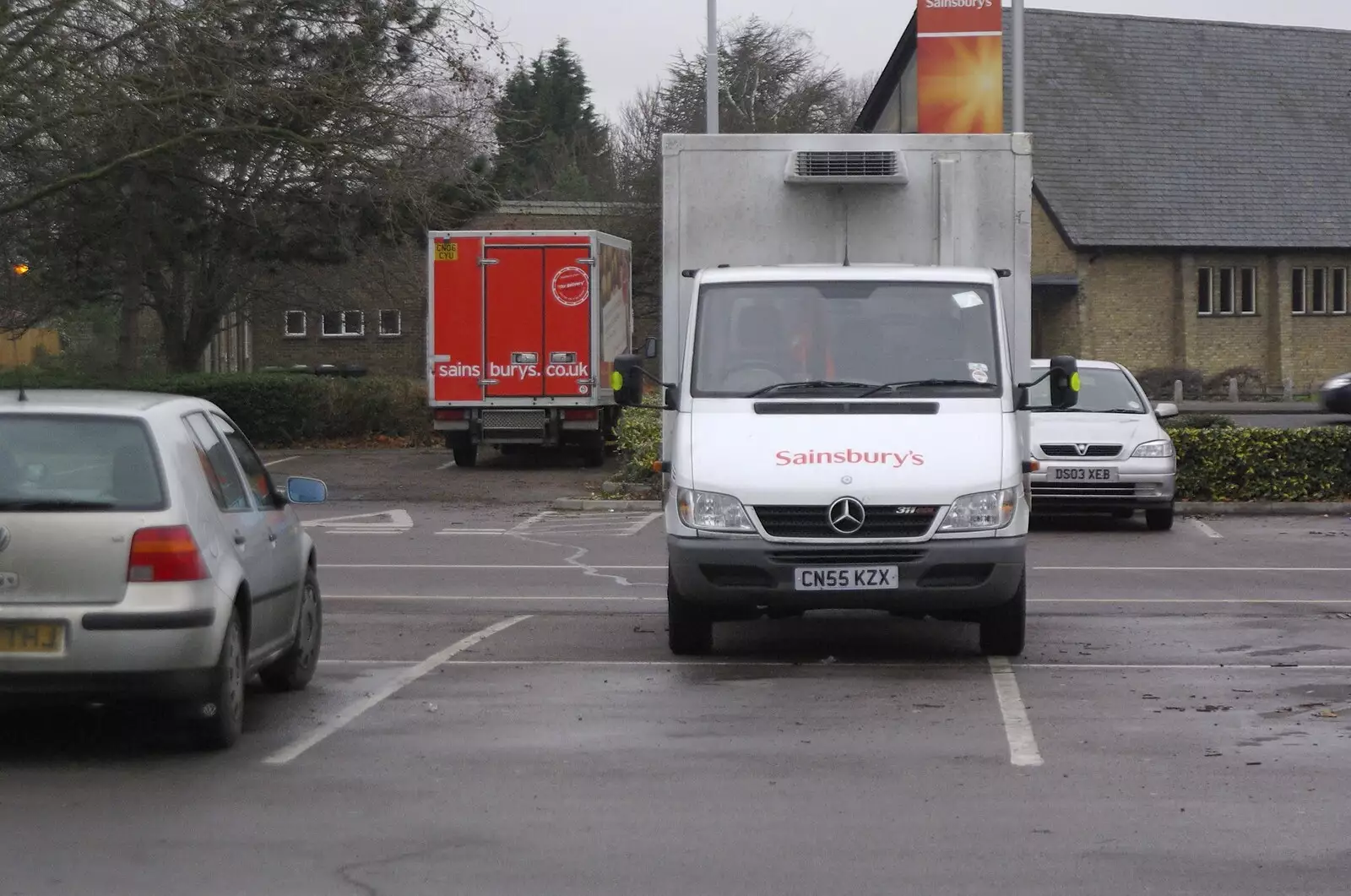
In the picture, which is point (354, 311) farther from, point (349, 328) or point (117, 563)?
point (117, 563)

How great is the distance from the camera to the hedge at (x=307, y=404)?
30.4 meters

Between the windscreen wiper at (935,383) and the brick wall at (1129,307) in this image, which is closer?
the windscreen wiper at (935,383)

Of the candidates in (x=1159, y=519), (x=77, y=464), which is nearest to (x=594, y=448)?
(x=1159, y=519)

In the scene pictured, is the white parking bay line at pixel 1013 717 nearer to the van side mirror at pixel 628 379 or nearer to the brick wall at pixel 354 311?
the van side mirror at pixel 628 379

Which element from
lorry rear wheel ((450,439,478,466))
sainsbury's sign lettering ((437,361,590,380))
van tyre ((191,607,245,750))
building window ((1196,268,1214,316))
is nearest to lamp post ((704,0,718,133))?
sainsbury's sign lettering ((437,361,590,380))

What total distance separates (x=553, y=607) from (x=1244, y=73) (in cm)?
4749

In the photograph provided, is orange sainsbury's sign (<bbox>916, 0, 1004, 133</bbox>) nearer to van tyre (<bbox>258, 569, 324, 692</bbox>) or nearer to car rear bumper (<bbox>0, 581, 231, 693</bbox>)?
van tyre (<bbox>258, 569, 324, 692</bbox>)

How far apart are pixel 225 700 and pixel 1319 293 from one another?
50.2 m

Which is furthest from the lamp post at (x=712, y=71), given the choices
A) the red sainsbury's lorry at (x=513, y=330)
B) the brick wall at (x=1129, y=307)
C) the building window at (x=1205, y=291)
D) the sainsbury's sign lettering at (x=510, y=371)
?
the building window at (x=1205, y=291)

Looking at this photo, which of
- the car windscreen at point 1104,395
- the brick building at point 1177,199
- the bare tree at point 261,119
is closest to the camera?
the car windscreen at point 1104,395

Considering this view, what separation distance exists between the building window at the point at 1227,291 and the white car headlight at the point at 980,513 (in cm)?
4436

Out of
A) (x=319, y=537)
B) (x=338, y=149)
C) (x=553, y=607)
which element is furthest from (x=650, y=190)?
(x=553, y=607)

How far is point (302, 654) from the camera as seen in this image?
909 centimetres

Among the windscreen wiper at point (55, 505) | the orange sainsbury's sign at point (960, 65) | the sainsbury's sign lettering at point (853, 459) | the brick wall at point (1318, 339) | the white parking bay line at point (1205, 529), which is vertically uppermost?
the orange sainsbury's sign at point (960, 65)
